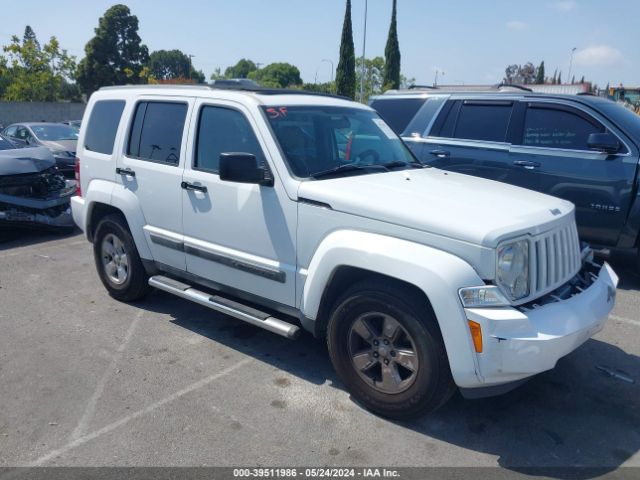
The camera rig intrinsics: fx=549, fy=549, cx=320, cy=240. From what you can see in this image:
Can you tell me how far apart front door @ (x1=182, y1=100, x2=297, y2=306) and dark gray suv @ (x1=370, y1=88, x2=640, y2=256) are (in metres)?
3.51

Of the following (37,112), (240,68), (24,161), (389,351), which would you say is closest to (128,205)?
(389,351)

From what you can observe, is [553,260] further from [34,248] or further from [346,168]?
[34,248]

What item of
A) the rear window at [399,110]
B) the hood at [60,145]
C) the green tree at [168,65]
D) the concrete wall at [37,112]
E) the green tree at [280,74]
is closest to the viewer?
the rear window at [399,110]

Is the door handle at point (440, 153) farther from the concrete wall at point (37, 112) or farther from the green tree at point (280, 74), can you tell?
the green tree at point (280, 74)

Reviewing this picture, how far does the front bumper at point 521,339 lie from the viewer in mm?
2895

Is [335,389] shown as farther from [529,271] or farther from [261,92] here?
[261,92]

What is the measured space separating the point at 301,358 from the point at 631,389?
2.40 metres

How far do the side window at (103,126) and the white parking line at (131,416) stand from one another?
250 centimetres

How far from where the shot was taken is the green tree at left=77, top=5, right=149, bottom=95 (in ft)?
183

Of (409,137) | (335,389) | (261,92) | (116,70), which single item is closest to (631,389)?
(335,389)

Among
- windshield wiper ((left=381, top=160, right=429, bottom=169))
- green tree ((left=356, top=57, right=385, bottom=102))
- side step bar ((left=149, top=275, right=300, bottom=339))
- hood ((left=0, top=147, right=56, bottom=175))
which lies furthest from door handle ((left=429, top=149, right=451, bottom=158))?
green tree ((left=356, top=57, right=385, bottom=102))

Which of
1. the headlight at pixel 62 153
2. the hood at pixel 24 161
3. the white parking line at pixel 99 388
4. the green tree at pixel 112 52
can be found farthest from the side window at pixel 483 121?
the green tree at pixel 112 52

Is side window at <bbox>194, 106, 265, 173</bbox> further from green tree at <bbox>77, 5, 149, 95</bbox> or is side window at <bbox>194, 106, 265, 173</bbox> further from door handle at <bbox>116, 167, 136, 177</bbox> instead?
green tree at <bbox>77, 5, 149, 95</bbox>

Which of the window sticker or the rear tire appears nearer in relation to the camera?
the window sticker
